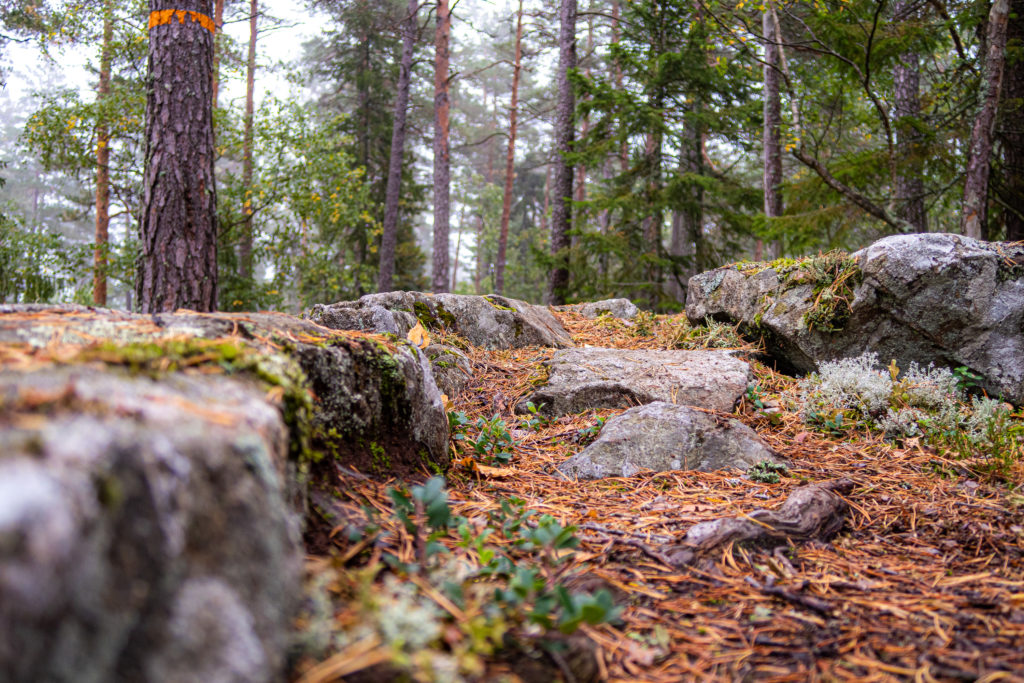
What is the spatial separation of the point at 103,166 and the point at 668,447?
37.6ft

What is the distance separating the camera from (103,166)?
9938mm

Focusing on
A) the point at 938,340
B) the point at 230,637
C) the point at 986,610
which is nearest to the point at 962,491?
the point at 986,610

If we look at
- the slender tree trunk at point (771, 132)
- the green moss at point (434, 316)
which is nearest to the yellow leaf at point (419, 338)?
the green moss at point (434, 316)

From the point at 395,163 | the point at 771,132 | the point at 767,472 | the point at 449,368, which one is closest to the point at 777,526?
the point at 767,472

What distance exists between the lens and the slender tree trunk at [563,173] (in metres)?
10.5

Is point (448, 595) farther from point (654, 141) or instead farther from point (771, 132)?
point (654, 141)

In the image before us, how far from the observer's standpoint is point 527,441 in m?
3.28

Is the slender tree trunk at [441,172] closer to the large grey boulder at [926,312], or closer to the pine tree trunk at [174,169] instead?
the pine tree trunk at [174,169]

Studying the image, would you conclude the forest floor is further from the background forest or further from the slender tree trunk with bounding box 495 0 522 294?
the slender tree trunk with bounding box 495 0 522 294

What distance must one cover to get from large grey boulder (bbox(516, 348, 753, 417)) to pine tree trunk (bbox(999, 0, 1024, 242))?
395cm

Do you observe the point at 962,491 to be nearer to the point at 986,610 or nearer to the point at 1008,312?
the point at 986,610

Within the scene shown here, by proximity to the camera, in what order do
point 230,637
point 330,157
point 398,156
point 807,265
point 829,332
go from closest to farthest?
point 230,637
point 829,332
point 807,265
point 330,157
point 398,156

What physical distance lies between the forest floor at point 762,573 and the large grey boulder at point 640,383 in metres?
0.73

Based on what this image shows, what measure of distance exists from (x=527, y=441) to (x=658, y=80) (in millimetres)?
9347
